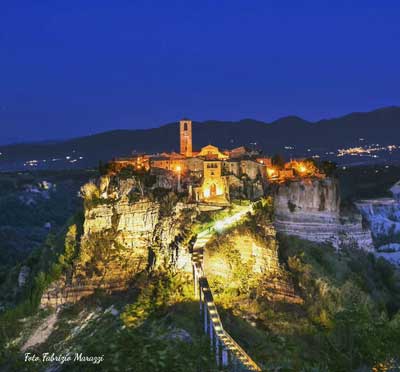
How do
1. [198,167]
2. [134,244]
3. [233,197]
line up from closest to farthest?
[134,244] < [233,197] < [198,167]

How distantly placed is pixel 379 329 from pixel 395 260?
2902cm

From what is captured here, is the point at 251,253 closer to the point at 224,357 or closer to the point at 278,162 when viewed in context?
the point at 224,357

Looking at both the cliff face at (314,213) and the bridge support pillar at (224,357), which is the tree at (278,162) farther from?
the bridge support pillar at (224,357)

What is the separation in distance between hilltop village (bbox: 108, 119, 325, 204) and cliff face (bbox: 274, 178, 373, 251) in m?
1.54

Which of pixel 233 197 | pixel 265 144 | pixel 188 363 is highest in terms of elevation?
pixel 265 144

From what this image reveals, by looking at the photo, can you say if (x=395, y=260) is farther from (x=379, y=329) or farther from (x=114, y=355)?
(x=114, y=355)

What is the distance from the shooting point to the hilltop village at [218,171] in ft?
144

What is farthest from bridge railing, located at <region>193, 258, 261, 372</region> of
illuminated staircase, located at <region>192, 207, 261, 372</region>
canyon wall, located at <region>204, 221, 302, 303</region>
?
canyon wall, located at <region>204, 221, 302, 303</region>

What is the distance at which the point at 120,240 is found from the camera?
126ft

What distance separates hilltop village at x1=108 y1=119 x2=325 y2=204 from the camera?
43781mm

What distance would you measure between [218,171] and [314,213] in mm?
8104

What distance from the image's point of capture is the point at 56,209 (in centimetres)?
11062

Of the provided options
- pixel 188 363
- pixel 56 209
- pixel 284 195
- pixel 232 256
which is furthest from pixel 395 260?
pixel 56 209

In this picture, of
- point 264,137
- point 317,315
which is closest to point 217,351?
point 317,315
